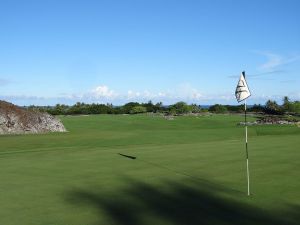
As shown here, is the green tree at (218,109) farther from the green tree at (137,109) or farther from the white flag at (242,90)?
the white flag at (242,90)

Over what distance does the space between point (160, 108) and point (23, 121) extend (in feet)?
141

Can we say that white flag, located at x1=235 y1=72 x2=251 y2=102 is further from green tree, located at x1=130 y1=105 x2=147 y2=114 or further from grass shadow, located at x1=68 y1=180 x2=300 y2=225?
green tree, located at x1=130 y1=105 x2=147 y2=114

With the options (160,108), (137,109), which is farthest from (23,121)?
(160,108)

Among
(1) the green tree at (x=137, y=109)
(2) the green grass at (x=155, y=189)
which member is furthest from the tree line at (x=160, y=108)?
(2) the green grass at (x=155, y=189)

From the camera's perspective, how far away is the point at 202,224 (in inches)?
293

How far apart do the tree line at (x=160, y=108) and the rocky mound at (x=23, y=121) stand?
27.2 m

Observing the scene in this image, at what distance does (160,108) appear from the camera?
7419 cm

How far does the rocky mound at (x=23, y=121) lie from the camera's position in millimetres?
31898

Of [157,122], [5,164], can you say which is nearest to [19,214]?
[5,164]

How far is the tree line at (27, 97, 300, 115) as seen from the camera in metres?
63.7

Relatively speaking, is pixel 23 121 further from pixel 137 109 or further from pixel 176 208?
pixel 137 109

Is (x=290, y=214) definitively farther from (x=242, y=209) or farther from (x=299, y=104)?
(x=299, y=104)

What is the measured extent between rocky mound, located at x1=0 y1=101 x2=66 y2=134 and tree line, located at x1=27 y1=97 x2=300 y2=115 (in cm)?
2720

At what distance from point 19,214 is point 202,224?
3488 mm
